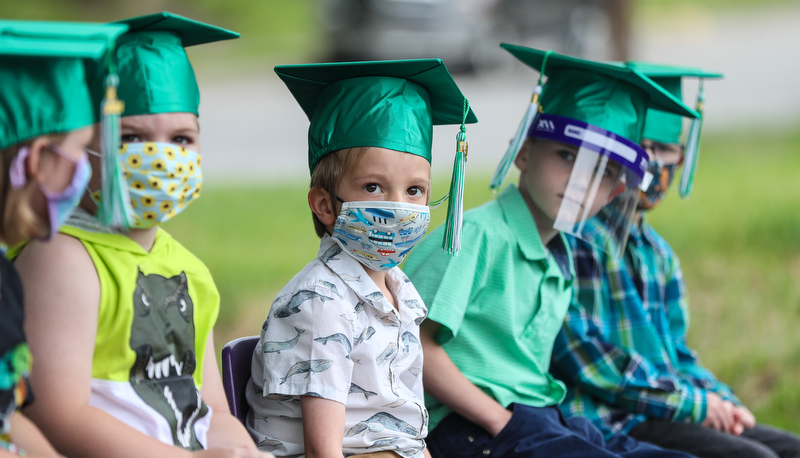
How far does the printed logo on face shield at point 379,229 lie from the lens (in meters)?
2.11

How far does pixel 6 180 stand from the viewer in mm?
1537

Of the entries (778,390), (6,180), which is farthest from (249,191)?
(6,180)

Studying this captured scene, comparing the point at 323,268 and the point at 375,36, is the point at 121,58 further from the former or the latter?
the point at 375,36

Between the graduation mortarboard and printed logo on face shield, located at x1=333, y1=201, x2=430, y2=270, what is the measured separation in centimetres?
139

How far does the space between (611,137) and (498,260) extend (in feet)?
1.90

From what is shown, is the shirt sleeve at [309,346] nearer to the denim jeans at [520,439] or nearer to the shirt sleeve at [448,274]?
the shirt sleeve at [448,274]

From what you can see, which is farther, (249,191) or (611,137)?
(249,191)

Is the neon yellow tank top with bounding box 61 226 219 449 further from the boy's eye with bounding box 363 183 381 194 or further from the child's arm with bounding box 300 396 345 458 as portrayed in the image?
the boy's eye with bounding box 363 183 381 194

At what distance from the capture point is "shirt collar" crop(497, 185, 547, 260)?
8.99 feet

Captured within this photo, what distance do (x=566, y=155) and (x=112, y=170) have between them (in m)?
1.66

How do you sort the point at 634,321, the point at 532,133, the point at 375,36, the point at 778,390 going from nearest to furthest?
the point at 532,133, the point at 634,321, the point at 778,390, the point at 375,36

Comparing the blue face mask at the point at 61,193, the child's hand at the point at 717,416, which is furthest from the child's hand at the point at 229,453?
→ the child's hand at the point at 717,416

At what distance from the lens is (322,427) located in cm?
200

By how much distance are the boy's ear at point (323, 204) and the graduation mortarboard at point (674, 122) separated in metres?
1.50
